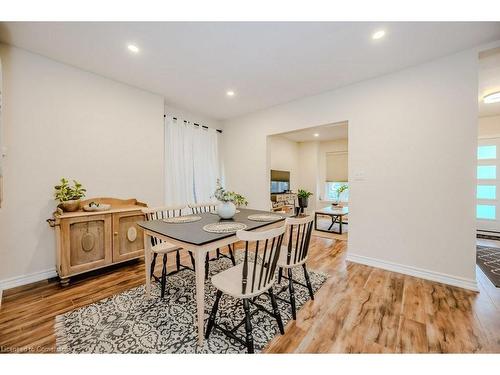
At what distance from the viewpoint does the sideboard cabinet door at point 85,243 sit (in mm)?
2162

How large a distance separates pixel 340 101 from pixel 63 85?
3.75m

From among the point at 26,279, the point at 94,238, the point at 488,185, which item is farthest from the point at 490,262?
the point at 26,279

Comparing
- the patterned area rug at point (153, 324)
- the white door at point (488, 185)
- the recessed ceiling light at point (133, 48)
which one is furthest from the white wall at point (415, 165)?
the white door at point (488, 185)

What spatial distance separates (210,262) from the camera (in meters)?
2.82

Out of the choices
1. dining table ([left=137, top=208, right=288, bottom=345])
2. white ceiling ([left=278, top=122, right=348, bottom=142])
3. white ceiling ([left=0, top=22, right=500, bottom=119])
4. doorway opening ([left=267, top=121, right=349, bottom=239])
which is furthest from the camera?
doorway opening ([left=267, top=121, right=349, bottom=239])

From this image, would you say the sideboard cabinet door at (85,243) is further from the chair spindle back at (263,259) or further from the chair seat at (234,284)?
the chair spindle back at (263,259)

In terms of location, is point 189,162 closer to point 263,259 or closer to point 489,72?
point 263,259

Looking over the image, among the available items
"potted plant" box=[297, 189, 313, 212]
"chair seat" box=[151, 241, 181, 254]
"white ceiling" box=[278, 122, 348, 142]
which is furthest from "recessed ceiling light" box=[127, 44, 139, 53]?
"potted plant" box=[297, 189, 313, 212]

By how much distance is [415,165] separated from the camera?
8.11 feet

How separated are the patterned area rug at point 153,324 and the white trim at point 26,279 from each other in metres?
1.06

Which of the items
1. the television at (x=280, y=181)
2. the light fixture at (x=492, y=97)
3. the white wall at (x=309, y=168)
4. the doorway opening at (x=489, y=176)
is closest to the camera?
the light fixture at (x=492, y=97)

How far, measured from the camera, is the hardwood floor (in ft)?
4.54

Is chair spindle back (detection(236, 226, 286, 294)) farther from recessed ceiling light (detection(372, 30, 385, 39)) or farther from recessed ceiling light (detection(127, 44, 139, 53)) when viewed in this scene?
recessed ceiling light (detection(127, 44, 139, 53))

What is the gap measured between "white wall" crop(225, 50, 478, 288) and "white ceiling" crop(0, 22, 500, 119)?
270mm
